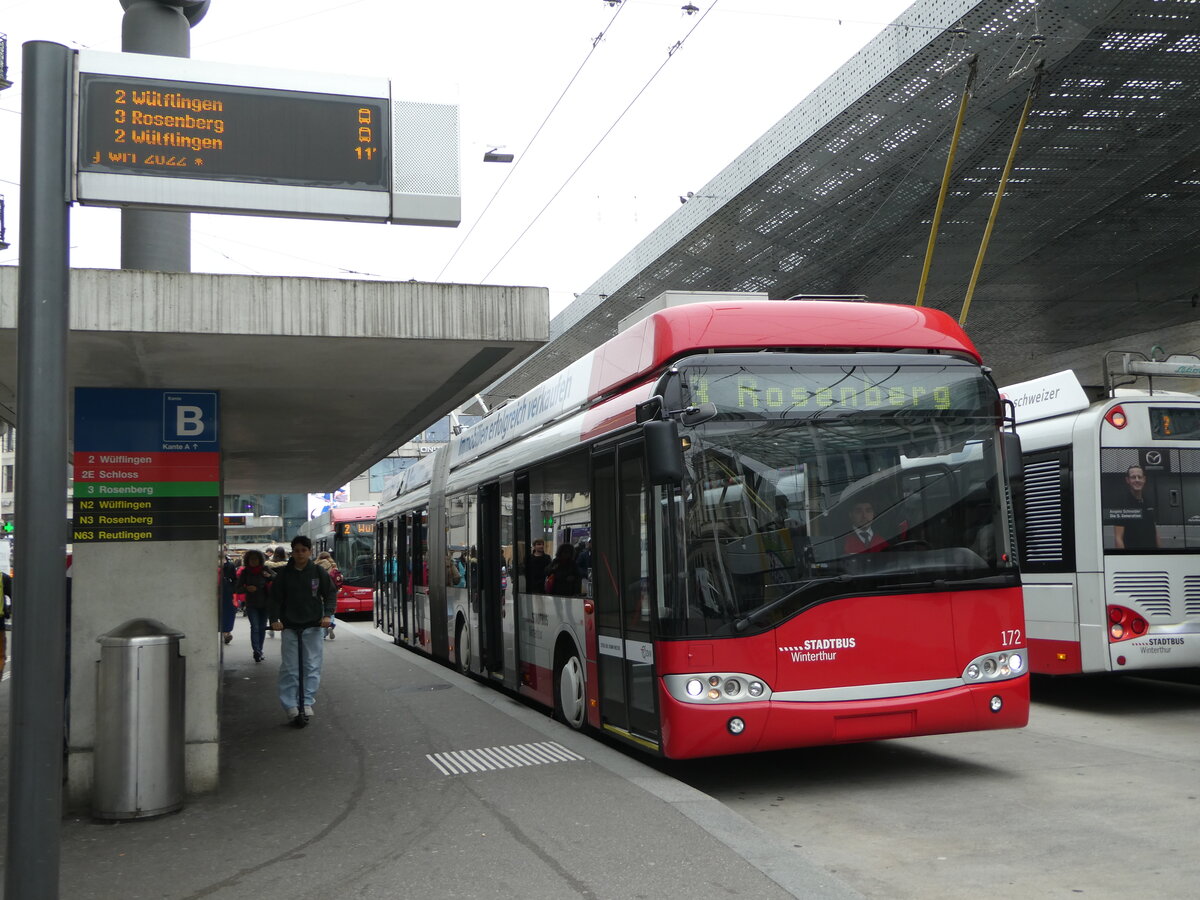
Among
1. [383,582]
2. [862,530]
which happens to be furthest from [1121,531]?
[383,582]

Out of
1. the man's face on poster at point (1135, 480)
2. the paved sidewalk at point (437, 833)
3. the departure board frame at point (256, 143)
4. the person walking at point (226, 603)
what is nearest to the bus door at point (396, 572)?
the person walking at point (226, 603)

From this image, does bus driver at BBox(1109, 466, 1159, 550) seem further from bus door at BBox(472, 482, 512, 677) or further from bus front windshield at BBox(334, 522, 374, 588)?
bus front windshield at BBox(334, 522, 374, 588)

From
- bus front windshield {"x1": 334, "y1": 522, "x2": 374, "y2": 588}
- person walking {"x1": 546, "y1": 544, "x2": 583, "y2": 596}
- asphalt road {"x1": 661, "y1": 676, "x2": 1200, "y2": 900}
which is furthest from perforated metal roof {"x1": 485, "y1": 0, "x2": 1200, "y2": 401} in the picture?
person walking {"x1": 546, "y1": 544, "x2": 583, "y2": 596}

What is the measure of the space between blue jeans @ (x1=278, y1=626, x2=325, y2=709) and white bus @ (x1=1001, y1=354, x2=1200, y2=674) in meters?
6.89

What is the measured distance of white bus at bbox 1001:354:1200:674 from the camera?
10562 millimetres

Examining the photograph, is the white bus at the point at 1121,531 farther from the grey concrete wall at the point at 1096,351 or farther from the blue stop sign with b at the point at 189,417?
the grey concrete wall at the point at 1096,351

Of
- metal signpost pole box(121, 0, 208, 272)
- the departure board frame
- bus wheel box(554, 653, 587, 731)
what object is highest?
metal signpost pole box(121, 0, 208, 272)

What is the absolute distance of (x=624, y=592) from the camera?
8156mm

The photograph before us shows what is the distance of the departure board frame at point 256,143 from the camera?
4.45 meters

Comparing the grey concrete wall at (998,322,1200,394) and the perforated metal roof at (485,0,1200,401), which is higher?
the perforated metal roof at (485,0,1200,401)

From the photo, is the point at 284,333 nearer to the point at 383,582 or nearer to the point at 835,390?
the point at 835,390

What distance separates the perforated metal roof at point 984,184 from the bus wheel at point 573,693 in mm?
9694

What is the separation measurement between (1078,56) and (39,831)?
50.0 feet

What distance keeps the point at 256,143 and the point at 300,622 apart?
689 centimetres
